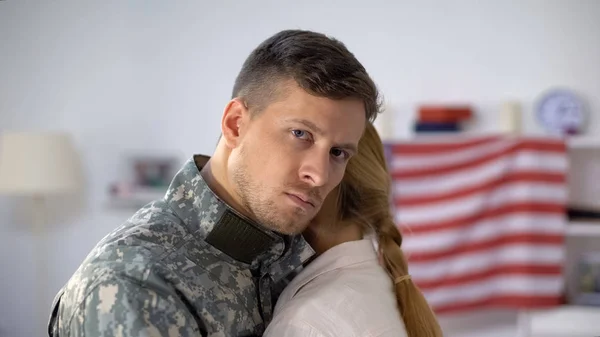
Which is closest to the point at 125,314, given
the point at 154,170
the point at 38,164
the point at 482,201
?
the point at 482,201

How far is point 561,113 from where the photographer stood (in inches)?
139

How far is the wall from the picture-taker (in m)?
3.66

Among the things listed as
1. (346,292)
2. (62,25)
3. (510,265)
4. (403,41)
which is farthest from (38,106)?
(346,292)

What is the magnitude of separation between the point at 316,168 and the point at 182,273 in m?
0.30

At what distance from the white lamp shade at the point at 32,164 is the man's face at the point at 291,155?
110 inches

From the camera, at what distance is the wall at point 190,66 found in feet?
12.0

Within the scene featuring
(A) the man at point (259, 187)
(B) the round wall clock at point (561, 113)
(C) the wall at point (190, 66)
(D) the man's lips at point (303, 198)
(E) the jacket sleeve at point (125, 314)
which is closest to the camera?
(E) the jacket sleeve at point (125, 314)

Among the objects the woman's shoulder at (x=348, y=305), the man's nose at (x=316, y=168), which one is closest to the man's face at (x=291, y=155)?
the man's nose at (x=316, y=168)

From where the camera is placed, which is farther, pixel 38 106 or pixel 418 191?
pixel 38 106

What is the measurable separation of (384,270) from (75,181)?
2.81 metres

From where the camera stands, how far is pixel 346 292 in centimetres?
132

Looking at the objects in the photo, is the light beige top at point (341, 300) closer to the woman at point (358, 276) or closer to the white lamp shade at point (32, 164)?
the woman at point (358, 276)

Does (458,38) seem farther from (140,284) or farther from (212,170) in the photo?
(140,284)

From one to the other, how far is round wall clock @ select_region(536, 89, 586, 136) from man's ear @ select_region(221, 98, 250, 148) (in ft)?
8.34
